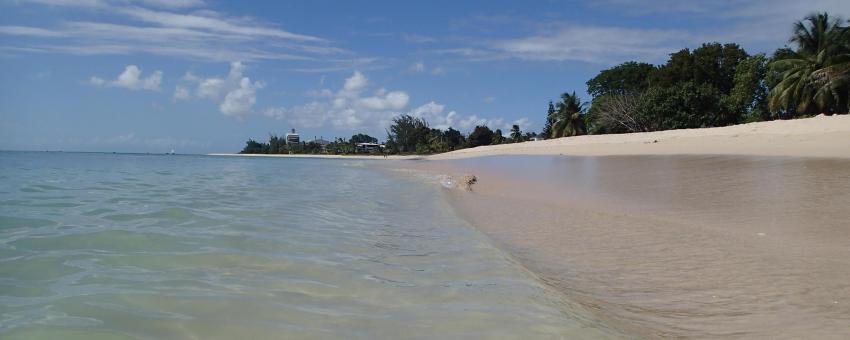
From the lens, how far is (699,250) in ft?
16.3

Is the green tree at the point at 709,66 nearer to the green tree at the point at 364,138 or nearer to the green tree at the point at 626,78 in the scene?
the green tree at the point at 626,78

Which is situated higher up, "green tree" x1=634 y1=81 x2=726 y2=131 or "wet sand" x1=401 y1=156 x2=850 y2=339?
"green tree" x1=634 y1=81 x2=726 y2=131

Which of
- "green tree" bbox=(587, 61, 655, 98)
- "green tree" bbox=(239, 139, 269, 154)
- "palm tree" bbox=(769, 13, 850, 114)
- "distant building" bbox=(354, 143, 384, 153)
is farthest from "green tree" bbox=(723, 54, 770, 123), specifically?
"green tree" bbox=(239, 139, 269, 154)

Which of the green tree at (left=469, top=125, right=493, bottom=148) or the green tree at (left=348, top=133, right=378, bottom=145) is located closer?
the green tree at (left=469, top=125, right=493, bottom=148)

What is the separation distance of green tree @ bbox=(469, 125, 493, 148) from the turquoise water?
8326cm

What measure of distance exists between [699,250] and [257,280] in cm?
397

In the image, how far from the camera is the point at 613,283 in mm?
4066

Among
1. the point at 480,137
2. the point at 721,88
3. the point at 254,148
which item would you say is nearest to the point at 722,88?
the point at 721,88

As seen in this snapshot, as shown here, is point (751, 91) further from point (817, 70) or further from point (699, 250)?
point (699, 250)

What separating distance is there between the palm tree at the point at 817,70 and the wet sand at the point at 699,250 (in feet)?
84.5

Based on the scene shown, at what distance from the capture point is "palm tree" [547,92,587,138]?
62.1m

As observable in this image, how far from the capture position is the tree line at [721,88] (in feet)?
106

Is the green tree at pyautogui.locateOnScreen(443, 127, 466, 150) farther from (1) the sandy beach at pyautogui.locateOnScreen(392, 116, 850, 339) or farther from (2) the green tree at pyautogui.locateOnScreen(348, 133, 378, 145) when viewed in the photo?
(1) the sandy beach at pyautogui.locateOnScreen(392, 116, 850, 339)

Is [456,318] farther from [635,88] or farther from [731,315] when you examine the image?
[635,88]
